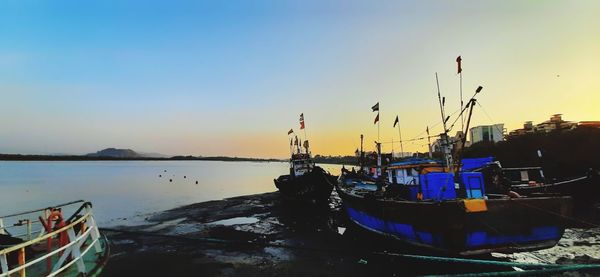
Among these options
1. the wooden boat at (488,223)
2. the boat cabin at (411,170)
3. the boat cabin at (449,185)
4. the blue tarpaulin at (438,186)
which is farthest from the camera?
the boat cabin at (411,170)

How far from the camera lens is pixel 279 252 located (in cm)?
1552

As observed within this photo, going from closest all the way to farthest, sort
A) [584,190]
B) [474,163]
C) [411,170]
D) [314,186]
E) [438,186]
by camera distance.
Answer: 1. [438,186]
2. [474,163]
3. [411,170]
4. [584,190]
5. [314,186]

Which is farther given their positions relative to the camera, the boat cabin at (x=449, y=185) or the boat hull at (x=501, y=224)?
the boat cabin at (x=449, y=185)

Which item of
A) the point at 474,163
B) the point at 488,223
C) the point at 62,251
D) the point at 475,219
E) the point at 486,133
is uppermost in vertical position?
the point at 486,133

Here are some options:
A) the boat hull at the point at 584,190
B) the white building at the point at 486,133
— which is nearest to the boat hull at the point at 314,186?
the boat hull at the point at 584,190

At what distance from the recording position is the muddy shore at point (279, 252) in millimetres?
12781

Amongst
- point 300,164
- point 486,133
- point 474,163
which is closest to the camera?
point 474,163

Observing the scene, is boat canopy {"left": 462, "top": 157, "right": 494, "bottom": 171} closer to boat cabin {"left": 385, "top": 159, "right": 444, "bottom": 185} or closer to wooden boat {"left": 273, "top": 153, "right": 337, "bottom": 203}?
boat cabin {"left": 385, "top": 159, "right": 444, "bottom": 185}

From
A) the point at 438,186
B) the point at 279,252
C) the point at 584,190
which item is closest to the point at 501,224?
the point at 438,186

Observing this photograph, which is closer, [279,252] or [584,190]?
[279,252]

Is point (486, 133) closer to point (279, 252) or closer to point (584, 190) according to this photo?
point (584, 190)

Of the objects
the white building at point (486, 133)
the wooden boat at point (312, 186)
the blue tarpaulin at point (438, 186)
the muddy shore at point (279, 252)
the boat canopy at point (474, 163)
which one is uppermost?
the white building at point (486, 133)

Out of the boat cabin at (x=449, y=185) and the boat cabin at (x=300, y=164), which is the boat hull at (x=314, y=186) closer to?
the boat cabin at (x=300, y=164)

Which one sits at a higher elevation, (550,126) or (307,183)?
(550,126)
